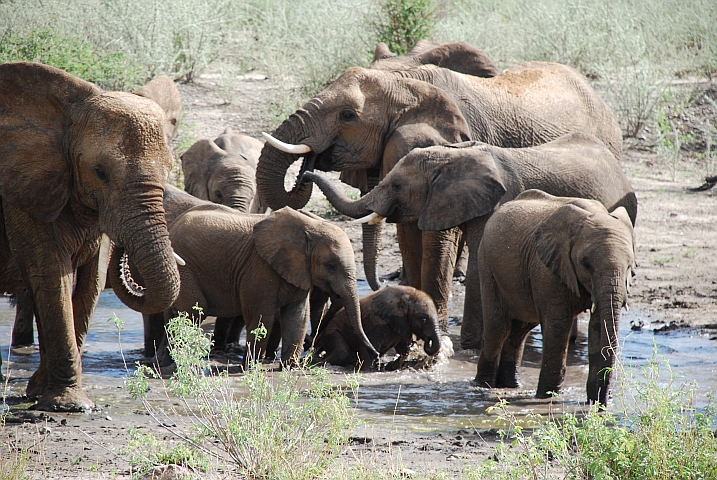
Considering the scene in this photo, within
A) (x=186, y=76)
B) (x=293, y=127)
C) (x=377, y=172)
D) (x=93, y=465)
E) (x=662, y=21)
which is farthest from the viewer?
(x=662, y=21)

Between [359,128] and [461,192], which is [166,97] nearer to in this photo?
[461,192]

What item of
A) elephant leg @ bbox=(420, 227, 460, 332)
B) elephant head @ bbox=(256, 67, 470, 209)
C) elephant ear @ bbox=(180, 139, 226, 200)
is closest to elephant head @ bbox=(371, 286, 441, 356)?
elephant leg @ bbox=(420, 227, 460, 332)

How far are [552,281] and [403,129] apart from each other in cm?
317

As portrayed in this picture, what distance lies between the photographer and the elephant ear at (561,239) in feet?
23.6

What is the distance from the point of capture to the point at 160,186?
589 cm

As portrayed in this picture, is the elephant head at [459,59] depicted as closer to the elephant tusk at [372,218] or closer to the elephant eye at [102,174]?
the elephant tusk at [372,218]

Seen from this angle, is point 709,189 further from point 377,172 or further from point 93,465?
point 93,465

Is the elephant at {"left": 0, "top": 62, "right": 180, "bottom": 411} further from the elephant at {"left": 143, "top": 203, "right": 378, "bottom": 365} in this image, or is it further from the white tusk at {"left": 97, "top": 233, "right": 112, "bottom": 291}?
the elephant at {"left": 143, "top": 203, "right": 378, "bottom": 365}

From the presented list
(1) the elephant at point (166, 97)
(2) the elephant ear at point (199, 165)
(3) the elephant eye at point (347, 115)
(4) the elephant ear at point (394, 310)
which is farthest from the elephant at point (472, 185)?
Answer: (2) the elephant ear at point (199, 165)

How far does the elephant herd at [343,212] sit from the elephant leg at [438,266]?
0.5 inches

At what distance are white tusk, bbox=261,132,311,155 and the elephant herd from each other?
2cm

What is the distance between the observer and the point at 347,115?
1014 centimetres

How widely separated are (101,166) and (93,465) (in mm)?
1578

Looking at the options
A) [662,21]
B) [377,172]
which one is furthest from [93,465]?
[662,21]
